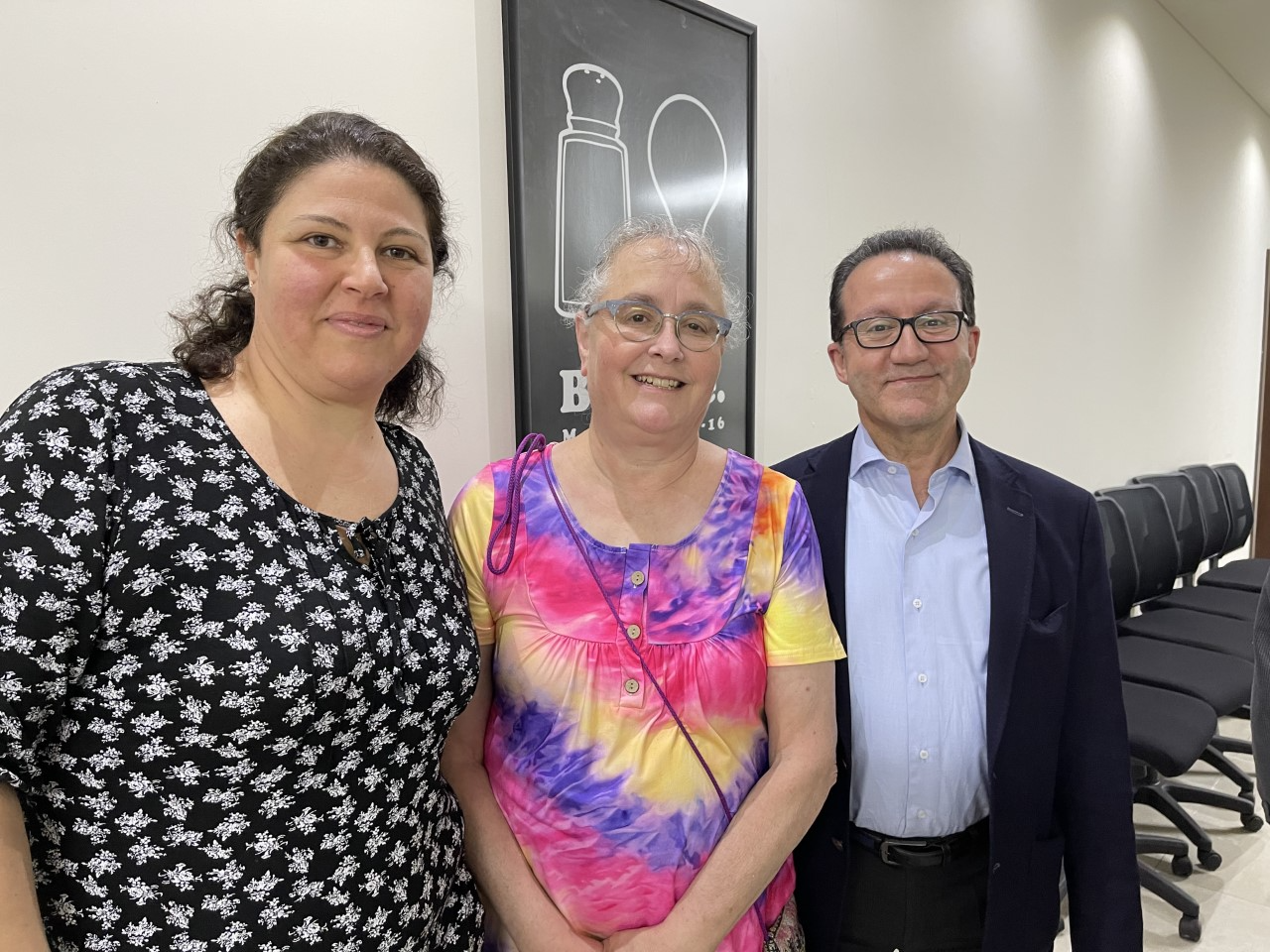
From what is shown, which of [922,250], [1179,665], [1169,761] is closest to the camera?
[922,250]

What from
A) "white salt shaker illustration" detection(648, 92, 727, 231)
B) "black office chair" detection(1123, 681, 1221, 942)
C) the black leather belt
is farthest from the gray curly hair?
"black office chair" detection(1123, 681, 1221, 942)

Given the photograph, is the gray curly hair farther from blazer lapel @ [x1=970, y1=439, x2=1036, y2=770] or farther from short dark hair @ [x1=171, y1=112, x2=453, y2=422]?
blazer lapel @ [x1=970, y1=439, x2=1036, y2=770]

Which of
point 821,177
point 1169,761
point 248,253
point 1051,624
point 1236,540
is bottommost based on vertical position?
point 1169,761

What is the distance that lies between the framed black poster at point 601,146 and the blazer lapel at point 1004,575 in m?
0.75

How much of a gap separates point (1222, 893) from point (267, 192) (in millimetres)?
3629

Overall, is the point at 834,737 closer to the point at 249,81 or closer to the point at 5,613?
the point at 5,613

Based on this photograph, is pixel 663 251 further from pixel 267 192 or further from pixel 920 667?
pixel 920 667

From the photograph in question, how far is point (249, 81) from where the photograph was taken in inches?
53.4

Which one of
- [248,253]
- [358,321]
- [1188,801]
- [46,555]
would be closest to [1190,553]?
[1188,801]

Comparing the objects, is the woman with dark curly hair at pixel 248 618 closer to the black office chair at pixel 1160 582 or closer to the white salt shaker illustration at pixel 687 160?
the white salt shaker illustration at pixel 687 160

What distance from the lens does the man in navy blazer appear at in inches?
58.4

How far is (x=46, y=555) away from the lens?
33.0 inches

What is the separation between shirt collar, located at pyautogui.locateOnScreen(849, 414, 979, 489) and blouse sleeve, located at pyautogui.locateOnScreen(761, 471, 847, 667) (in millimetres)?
327

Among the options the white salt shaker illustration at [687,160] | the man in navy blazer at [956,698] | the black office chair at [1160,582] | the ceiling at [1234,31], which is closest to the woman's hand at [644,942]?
the man in navy blazer at [956,698]
